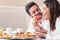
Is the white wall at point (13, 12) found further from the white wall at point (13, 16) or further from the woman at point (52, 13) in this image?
the woman at point (52, 13)

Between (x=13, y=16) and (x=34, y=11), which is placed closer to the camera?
(x=34, y=11)

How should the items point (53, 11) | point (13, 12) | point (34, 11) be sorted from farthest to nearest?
point (13, 12) → point (34, 11) → point (53, 11)

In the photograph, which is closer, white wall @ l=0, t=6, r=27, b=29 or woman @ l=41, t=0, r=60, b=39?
woman @ l=41, t=0, r=60, b=39

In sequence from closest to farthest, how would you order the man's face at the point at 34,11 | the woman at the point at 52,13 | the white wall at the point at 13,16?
the woman at the point at 52,13, the man's face at the point at 34,11, the white wall at the point at 13,16

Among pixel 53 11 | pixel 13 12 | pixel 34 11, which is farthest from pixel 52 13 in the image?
pixel 13 12

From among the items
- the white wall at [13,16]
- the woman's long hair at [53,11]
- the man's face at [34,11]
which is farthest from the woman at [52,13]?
the white wall at [13,16]

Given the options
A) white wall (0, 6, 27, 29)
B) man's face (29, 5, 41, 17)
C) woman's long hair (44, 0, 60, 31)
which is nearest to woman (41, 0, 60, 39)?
woman's long hair (44, 0, 60, 31)

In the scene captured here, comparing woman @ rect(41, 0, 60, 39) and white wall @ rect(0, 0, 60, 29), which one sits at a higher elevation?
white wall @ rect(0, 0, 60, 29)

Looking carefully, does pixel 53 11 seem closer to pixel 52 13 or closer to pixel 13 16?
pixel 52 13

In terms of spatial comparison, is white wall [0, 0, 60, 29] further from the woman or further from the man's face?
the woman

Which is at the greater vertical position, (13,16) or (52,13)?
(13,16)

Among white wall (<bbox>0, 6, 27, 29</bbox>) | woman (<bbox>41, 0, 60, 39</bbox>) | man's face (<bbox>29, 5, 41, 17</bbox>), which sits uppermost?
white wall (<bbox>0, 6, 27, 29</bbox>)

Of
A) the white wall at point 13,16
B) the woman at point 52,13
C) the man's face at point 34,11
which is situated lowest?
the woman at point 52,13

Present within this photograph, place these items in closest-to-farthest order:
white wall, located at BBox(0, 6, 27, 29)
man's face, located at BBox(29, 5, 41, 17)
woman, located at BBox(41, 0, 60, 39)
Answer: woman, located at BBox(41, 0, 60, 39) < man's face, located at BBox(29, 5, 41, 17) < white wall, located at BBox(0, 6, 27, 29)
